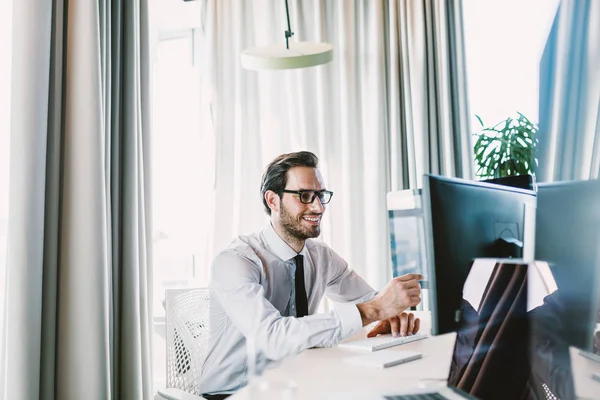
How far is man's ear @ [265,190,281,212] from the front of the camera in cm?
205

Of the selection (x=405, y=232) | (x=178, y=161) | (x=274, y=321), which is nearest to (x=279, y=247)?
(x=274, y=321)

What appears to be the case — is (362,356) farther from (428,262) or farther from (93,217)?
(93,217)

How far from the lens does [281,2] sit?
10.9 ft

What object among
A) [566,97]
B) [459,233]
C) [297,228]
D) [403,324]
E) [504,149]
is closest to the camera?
[566,97]

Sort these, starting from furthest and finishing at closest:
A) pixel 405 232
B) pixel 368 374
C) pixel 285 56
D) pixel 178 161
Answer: pixel 178 161 < pixel 405 232 < pixel 285 56 < pixel 368 374

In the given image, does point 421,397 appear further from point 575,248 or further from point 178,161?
point 178,161

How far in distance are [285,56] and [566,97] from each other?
1.98 metres

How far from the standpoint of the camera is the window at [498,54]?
301 centimetres

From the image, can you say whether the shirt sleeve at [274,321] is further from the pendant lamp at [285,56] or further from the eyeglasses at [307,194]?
the pendant lamp at [285,56]

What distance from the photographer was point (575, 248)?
0.95m

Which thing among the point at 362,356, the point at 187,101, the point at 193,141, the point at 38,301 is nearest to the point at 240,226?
the point at 193,141

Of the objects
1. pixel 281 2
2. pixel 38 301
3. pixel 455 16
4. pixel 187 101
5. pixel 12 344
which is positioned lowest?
pixel 12 344

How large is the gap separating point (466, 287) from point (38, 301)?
1519 millimetres

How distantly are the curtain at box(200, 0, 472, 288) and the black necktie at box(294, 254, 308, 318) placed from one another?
3.93ft
